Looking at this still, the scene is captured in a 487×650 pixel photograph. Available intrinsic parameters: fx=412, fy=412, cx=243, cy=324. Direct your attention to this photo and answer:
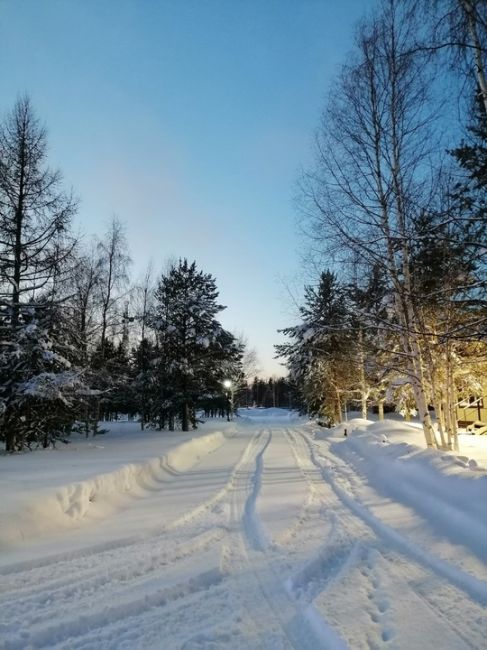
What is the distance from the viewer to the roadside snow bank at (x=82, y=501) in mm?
5246

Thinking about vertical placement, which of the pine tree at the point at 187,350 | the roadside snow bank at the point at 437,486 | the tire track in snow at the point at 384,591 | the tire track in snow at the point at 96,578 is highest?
the pine tree at the point at 187,350

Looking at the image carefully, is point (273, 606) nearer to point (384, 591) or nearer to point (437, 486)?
point (384, 591)

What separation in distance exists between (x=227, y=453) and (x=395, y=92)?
1200 centimetres

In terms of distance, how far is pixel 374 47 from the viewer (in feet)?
27.3

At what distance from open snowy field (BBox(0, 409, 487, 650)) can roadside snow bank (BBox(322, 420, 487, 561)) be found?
0.10ft

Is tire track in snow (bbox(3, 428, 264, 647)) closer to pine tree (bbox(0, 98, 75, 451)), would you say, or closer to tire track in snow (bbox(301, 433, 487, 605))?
tire track in snow (bbox(301, 433, 487, 605))

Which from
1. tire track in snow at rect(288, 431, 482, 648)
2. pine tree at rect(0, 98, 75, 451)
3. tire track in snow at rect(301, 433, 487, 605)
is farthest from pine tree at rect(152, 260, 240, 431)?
tire track in snow at rect(288, 431, 482, 648)

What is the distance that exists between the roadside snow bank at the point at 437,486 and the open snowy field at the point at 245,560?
0.03 metres

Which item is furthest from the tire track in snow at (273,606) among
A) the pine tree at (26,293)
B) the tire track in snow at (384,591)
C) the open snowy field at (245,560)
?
the pine tree at (26,293)

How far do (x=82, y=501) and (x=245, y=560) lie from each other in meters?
3.35

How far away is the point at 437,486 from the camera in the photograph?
6.59 meters

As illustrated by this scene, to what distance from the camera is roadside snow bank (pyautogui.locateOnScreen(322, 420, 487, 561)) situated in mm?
5004

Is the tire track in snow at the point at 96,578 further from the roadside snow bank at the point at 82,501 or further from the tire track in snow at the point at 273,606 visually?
the roadside snow bank at the point at 82,501

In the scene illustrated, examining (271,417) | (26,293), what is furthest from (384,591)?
(271,417)
